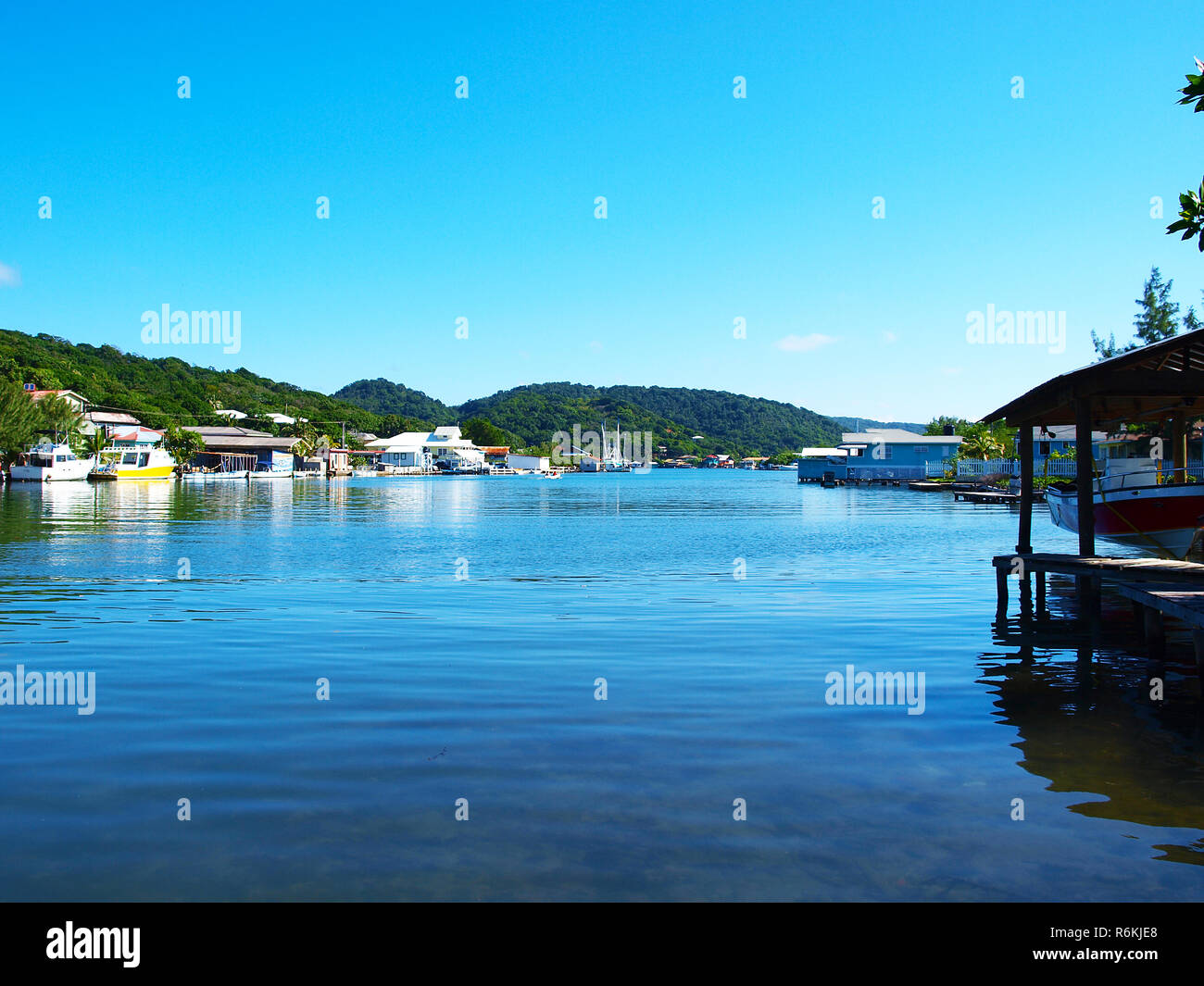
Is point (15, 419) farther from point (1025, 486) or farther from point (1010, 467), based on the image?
point (1010, 467)

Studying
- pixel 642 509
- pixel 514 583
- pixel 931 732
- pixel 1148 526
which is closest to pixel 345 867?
pixel 931 732

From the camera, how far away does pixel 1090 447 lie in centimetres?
1775

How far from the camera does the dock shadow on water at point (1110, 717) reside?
737 cm

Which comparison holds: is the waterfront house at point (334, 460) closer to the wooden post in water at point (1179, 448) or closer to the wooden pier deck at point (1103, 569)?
the wooden post in water at point (1179, 448)

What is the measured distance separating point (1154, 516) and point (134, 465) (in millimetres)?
103449

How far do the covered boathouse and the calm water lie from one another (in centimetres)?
89

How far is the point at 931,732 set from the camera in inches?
372

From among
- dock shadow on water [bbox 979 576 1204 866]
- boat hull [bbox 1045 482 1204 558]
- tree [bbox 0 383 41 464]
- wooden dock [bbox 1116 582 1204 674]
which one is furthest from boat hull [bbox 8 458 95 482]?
wooden dock [bbox 1116 582 1204 674]

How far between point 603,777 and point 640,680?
4088mm

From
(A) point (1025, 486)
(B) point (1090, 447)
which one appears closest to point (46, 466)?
(A) point (1025, 486)

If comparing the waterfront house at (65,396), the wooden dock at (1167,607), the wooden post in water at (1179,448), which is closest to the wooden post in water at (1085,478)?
the wooden dock at (1167,607)

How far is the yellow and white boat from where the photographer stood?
327ft
